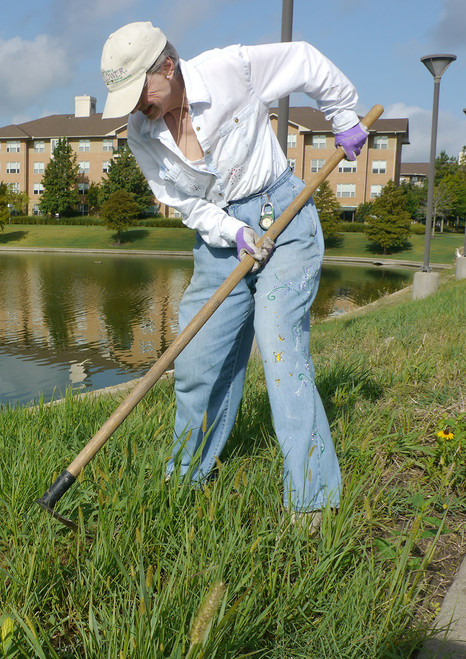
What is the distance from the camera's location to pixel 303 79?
2.79m

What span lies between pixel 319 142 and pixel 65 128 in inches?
1085

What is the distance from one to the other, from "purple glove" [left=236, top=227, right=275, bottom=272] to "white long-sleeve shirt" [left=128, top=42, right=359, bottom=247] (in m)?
0.06

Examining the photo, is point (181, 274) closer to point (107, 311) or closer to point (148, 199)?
point (107, 311)

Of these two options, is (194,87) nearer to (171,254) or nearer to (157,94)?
(157,94)

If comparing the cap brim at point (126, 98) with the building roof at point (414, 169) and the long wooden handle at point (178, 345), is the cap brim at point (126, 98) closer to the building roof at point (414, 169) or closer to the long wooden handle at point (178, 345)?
the long wooden handle at point (178, 345)

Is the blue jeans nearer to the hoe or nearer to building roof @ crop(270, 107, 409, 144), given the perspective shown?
the hoe

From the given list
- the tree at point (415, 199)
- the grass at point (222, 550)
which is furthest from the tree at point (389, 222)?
the grass at point (222, 550)

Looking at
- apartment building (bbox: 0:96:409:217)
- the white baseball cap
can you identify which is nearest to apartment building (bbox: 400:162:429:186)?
apartment building (bbox: 0:96:409:217)

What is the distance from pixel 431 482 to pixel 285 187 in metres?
1.49

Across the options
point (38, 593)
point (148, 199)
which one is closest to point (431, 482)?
point (38, 593)

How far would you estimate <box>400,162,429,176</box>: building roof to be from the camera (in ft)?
300

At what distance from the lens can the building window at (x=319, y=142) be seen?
60.8 m

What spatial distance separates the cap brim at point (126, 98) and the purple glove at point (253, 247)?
2.14 ft

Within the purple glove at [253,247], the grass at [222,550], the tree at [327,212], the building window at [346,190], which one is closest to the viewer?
the grass at [222,550]
